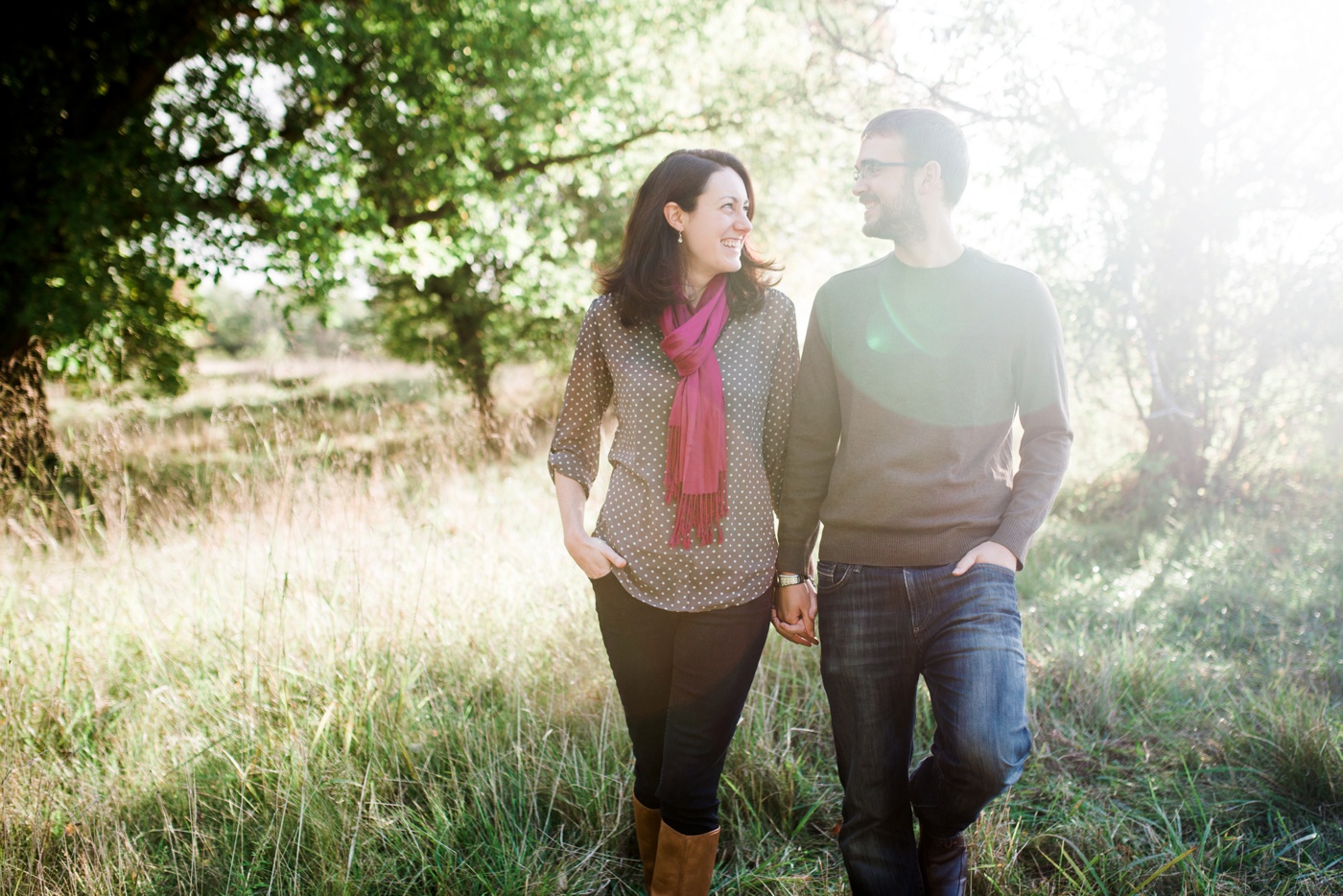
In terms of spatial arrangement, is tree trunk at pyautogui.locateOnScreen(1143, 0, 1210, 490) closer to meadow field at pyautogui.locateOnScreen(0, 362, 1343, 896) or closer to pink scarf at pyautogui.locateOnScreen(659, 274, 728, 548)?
meadow field at pyautogui.locateOnScreen(0, 362, 1343, 896)

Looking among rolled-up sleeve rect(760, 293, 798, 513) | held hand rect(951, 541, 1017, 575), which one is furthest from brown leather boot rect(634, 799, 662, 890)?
held hand rect(951, 541, 1017, 575)

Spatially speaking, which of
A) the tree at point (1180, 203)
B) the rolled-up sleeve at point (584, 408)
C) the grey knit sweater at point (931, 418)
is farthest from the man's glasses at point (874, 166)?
the tree at point (1180, 203)

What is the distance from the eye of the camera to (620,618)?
2.06 meters

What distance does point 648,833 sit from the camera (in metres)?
2.24

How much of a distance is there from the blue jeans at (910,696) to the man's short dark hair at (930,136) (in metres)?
1.08

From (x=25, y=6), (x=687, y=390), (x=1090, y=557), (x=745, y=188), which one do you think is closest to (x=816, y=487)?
(x=687, y=390)

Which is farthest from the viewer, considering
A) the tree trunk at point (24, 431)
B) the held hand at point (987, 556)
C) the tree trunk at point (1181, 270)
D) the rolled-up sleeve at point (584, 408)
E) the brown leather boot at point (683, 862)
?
the tree trunk at point (1181, 270)

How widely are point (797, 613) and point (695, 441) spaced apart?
1.86 ft

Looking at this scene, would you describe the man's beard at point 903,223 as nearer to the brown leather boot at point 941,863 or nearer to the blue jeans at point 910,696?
the blue jeans at point 910,696

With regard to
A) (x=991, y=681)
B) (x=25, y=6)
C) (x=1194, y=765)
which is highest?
(x=25, y=6)

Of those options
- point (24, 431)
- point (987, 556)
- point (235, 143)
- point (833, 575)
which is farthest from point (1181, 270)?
point (235, 143)

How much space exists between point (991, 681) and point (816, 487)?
25.9 inches

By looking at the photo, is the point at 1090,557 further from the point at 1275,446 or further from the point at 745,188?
the point at 745,188

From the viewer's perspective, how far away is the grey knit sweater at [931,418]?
77.4 inches
